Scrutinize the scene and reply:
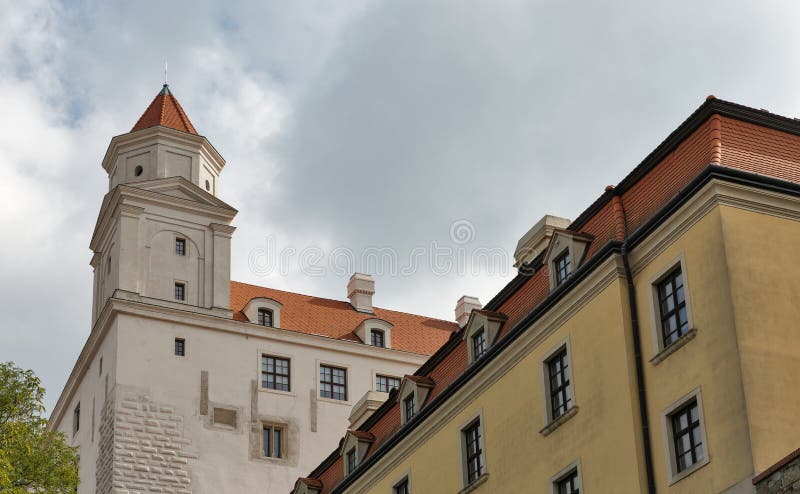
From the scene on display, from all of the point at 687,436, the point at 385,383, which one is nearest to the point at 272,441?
the point at 385,383

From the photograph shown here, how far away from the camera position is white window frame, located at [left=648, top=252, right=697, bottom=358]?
2575 cm

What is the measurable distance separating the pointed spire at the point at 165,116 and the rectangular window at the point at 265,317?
8.91m

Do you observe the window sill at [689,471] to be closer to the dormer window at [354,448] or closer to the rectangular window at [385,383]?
the dormer window at [354,448]

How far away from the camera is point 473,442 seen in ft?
108

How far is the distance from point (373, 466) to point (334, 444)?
20814 mm

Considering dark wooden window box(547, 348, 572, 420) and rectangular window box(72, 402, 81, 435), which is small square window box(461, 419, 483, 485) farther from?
rectangular window box(72, 402, 81, 435)

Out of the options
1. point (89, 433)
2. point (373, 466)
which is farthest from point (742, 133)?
point (89, 433)

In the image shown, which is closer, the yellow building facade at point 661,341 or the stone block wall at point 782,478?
the stone block wall at point 782,478

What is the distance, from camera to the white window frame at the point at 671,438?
2436 centimetres

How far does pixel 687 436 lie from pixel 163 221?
124ft

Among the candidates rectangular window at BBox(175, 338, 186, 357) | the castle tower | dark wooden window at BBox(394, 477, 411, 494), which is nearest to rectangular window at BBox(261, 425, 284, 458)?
rectangular window at BBox(175, 338, 186, 357)

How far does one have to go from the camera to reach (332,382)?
59.8 metres

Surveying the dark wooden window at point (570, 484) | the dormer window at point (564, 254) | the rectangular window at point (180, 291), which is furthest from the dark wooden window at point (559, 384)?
the rectangular window at point (180, 291)

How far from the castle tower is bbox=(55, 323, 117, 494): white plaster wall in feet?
7.78
